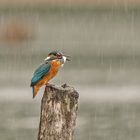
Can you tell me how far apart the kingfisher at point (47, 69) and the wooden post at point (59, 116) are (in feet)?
3.38

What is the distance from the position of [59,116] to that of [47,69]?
4.63 feet

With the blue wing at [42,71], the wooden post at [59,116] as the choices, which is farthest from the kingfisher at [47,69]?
the wooden post at [59,116]

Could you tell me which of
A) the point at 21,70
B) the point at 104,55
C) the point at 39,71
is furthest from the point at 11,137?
the point at 104,55

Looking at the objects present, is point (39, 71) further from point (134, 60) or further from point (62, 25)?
point (62, 25)

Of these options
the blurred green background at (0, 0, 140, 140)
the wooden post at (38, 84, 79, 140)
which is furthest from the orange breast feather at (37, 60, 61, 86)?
the blurred green background at (0, 0, 140, 140)

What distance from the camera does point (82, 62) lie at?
1056 inches

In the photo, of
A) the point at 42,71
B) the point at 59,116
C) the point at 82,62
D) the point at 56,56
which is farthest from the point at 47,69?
the point at 82,62

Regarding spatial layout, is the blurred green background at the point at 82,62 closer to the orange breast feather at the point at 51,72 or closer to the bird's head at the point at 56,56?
the orange breast feather at the point at 51,72

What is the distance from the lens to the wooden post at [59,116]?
745 cm

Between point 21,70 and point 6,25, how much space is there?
23.7 ft

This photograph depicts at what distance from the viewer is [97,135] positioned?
16.6 meters

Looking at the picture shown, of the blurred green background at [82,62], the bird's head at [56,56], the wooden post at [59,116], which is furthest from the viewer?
the blurred green background at [82,62]

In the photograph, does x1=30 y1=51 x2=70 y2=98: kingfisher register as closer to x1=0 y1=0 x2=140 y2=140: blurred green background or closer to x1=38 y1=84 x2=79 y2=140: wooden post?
x1=38 y1=84 x2=79 y2=140: wooden post

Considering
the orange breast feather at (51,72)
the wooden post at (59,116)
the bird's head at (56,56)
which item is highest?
the bird's head at (56,56)
